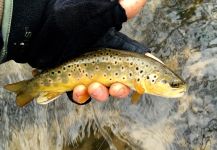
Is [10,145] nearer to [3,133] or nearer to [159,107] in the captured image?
[3,133]

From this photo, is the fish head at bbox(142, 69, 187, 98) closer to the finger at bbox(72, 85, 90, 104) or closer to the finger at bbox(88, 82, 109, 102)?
the finger at bbox(88, 82, 109, 102)

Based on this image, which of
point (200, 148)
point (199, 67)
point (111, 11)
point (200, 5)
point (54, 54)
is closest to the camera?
point (111, 11)

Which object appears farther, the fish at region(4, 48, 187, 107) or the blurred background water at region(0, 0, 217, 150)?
the blurred background water at region(0, 0, 217, 150)

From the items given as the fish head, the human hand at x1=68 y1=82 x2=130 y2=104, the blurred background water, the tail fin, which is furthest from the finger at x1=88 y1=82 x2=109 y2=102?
the blurred background water

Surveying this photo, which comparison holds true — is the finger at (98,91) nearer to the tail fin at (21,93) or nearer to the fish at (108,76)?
the fish at (108,76)

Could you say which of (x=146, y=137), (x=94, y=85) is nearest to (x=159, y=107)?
(x=146, y=137)

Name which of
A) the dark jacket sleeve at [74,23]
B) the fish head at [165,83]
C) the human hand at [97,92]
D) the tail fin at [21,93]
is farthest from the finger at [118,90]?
the tail fin at [21,93]
